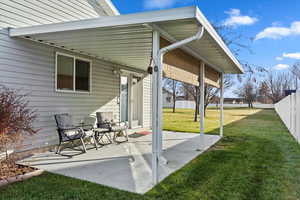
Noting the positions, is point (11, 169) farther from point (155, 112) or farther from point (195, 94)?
point (195, 94)

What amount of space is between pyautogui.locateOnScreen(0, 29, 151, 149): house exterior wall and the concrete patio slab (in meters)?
0.69

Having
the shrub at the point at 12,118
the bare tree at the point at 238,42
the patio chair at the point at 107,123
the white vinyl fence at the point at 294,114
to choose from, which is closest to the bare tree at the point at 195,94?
the bare tree at the point at 238,42

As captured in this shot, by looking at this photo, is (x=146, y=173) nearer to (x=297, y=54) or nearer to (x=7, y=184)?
(x=7, y=184)

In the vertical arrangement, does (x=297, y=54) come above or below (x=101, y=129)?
above

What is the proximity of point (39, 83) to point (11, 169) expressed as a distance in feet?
6.69

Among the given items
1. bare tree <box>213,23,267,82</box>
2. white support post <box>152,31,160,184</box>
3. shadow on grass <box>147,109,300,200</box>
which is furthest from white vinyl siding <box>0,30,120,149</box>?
bare tree <box>213,23,267,82</box>

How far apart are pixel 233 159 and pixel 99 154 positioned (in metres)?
3.15

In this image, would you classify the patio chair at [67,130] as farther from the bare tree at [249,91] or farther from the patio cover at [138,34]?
the bare tree at [249,91]

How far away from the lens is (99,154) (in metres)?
5.58

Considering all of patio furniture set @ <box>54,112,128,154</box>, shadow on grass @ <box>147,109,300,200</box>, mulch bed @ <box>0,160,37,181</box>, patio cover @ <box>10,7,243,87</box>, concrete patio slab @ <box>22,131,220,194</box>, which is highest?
patio cover @ <box>10,7,243,87</box>

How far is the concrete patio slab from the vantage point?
153 inches

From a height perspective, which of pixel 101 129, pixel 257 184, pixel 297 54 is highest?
pixel 297 54

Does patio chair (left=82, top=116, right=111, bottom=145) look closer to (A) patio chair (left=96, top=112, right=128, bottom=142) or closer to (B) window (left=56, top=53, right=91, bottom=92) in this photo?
(A) patio chair (left=96, top=112, right=128, bottom=142)

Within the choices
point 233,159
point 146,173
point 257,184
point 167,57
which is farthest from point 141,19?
point 233,159
